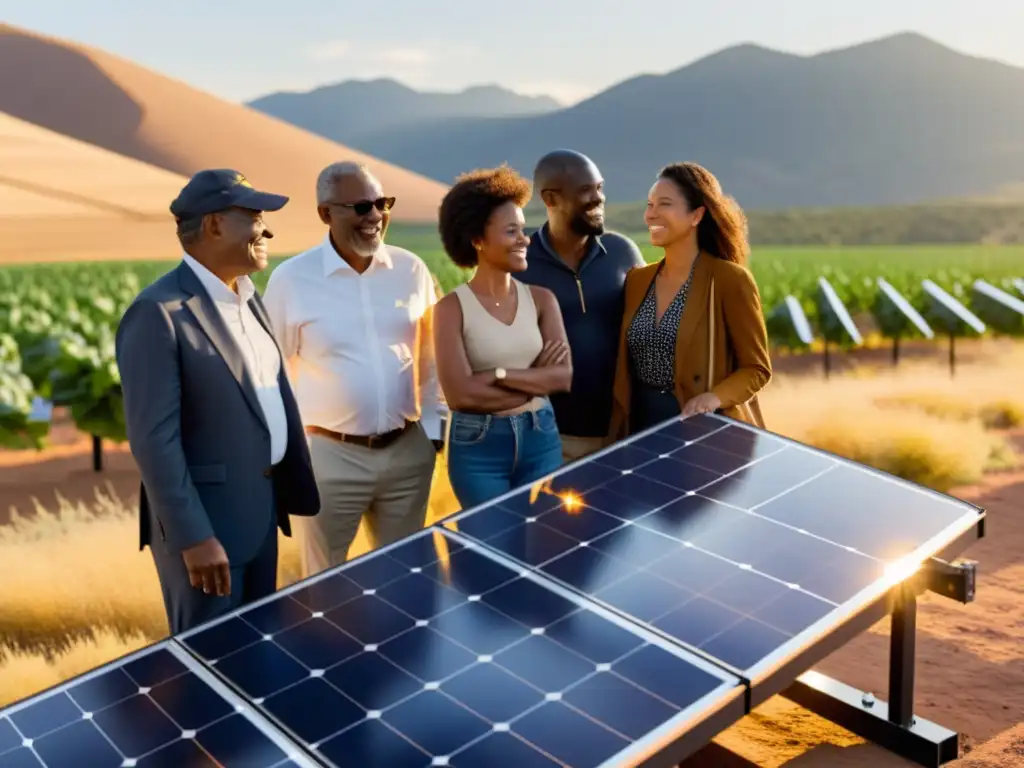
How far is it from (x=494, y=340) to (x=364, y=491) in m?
1.16

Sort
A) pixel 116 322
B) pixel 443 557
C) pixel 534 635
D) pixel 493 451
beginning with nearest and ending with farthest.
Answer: pixel 534 635 → pixel 443 557 → pixel 493 451 → pixel 116 322

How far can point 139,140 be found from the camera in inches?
4798

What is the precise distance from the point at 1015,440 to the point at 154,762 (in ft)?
46.4

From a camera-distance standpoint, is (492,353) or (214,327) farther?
(492,353)

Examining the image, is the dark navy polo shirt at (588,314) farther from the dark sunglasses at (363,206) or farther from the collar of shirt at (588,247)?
the dark sunglasses at (363,206)

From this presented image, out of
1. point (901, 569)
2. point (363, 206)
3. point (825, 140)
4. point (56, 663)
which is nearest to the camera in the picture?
point (901, 569)

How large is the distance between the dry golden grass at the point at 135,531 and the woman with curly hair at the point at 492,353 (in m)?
3.31

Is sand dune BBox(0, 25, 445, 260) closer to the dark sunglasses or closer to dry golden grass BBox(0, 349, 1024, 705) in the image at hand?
dry golden grass BBox(0, 349, 1024, 705)

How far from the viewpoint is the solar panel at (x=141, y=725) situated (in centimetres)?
298

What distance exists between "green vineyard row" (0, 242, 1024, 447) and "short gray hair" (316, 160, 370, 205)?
8.66 m

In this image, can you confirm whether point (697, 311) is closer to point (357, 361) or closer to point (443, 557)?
point (357, 361)

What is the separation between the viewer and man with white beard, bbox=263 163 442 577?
5359 millimetres

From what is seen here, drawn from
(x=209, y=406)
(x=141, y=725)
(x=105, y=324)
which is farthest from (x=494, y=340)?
(x=105, y=324)

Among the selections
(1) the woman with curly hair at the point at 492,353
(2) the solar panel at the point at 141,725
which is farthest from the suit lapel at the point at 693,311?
(2) the solar panel at the point at 141,725
